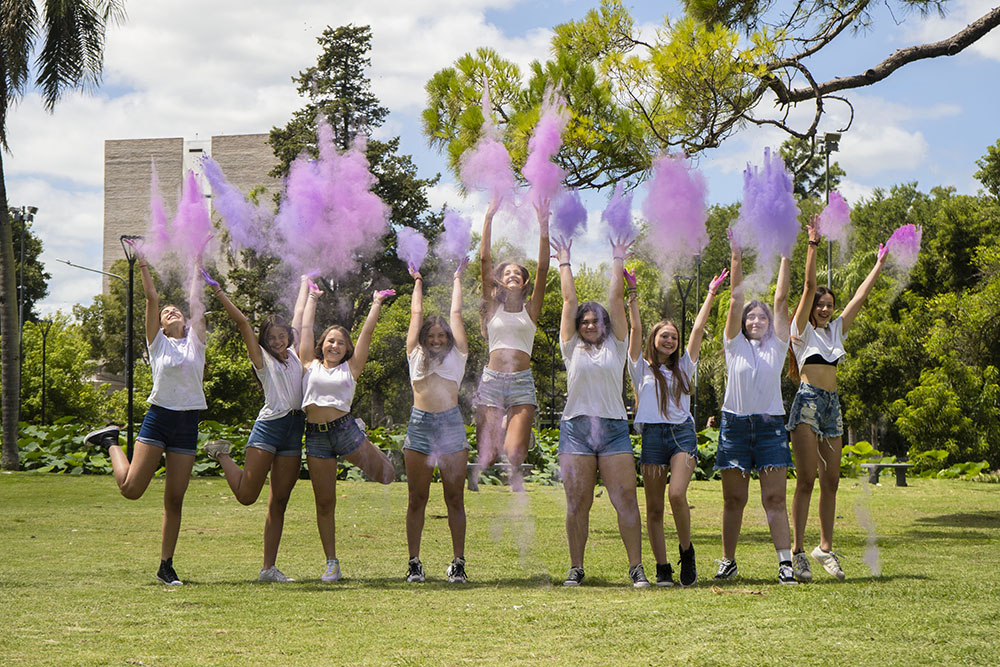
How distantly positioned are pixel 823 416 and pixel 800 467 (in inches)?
14.1

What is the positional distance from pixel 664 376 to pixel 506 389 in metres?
1.03

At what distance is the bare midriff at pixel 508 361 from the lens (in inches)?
237

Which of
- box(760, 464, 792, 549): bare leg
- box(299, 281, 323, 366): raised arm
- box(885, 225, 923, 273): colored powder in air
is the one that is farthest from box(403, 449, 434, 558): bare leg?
box(885, 225, 923, 273): colored powder in air

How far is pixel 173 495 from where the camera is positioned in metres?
6.29

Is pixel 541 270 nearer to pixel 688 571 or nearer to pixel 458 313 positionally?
pixel 458 313

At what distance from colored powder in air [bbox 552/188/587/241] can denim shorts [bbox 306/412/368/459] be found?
1.77 meters

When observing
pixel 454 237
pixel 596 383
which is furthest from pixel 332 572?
pixel 454 237

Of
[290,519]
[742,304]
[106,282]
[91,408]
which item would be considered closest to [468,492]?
[290,519]

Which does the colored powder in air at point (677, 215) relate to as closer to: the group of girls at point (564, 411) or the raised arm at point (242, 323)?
the group of girls at point (564, 411)

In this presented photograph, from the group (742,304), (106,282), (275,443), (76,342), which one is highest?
(106,282)

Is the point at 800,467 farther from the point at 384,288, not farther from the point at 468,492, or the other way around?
the point at 468,492

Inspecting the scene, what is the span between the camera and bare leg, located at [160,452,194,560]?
247 inches

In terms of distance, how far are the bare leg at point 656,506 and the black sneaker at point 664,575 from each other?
0.03 metres

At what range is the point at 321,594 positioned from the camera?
5766 mm
